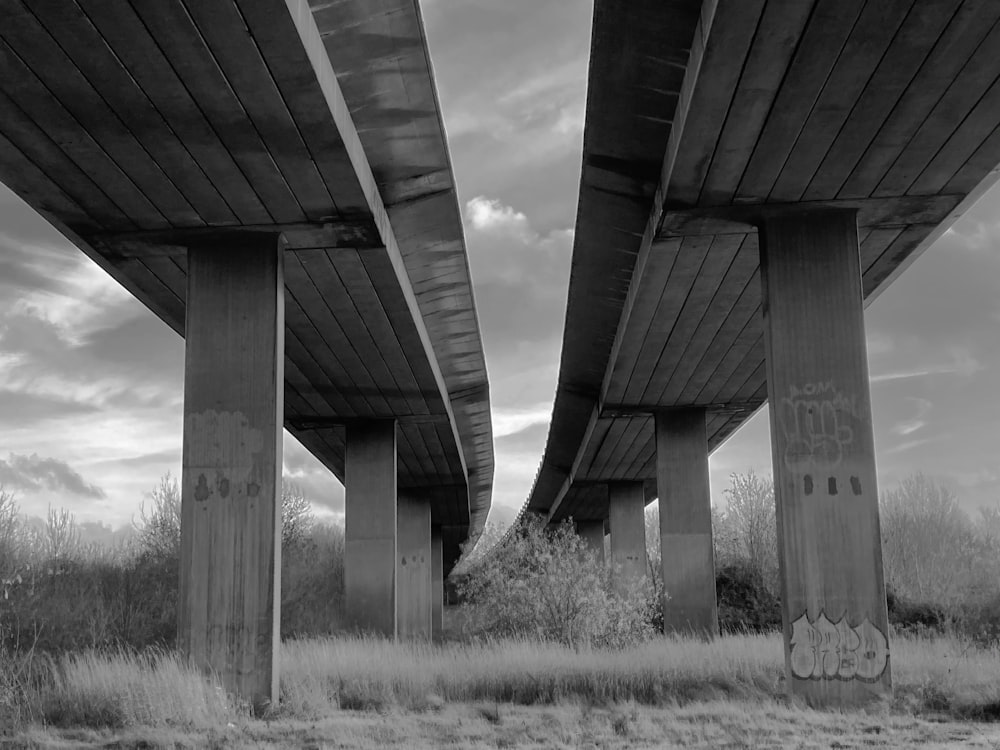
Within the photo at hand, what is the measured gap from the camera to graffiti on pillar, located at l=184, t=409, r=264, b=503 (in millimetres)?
11852

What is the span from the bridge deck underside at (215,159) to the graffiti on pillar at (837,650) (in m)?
6.45

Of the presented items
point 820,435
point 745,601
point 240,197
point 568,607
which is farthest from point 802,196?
point 745,601

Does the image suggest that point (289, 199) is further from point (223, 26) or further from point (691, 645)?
point (691, 645)

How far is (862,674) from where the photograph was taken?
11.3 m

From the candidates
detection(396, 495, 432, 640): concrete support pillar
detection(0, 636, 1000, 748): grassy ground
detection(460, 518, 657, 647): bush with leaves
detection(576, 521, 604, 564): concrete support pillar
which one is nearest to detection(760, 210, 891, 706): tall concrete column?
detection(0, 636, 1000, 748): grassy ground

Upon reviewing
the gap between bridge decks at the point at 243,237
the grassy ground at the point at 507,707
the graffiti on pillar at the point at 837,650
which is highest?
the gap between bridge decks at the point at 243,237

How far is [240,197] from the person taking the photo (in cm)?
1139

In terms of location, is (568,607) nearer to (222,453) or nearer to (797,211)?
(222,453)

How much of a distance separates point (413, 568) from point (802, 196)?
26.3 m

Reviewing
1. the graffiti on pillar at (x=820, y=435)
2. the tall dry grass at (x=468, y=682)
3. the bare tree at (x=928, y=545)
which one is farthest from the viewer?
the bare tree at (x=928, y=545)

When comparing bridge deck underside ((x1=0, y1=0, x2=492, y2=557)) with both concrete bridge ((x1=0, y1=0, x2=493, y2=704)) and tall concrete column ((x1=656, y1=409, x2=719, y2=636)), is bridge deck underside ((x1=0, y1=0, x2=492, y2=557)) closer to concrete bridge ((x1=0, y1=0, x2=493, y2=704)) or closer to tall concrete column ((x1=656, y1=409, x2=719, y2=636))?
concrete bridge ((x1=0, y1=0, x2=493, y2=704))

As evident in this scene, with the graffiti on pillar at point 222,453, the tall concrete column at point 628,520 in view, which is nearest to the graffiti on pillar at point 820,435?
the graffiti on pillar at point 222,453

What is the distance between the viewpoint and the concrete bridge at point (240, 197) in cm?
848

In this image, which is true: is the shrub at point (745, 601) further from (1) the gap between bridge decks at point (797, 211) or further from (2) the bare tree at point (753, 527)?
(1) the gap between bridge decks at point (797, 211)
